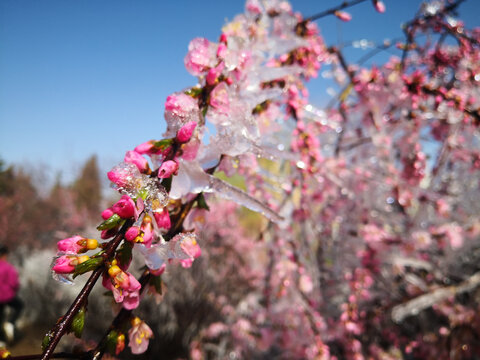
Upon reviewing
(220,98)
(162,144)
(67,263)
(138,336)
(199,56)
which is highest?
(199,56)

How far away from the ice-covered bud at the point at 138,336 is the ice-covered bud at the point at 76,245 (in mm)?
213

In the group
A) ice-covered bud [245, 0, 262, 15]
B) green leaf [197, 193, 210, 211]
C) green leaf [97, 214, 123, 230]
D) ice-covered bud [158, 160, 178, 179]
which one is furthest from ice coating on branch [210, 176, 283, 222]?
ice-covered bud [245, 0, 262, 15]

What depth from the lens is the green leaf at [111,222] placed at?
0.48 meters

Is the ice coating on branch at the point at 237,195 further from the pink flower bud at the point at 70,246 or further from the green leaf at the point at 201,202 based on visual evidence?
the pink flower bud at the point at 70,246

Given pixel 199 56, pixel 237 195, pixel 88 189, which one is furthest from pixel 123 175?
pixel 88 189

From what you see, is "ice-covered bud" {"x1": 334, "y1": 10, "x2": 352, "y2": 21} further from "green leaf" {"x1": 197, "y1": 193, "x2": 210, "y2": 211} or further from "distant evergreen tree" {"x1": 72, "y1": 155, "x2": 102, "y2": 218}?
"distant evergreen tree" {"x1": 72, "y1": 155, "x2": 102, "y2": 218}

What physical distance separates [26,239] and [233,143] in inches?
426

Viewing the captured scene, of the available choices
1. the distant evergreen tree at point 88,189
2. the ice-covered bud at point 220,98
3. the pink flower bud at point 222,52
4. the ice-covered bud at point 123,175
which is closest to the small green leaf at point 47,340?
the ice-covered bud at point 123,175

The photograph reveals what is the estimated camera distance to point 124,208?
0.47 meters

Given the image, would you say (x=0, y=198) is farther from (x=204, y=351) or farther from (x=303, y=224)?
(x=303, y=224)

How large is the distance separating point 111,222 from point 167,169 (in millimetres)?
143

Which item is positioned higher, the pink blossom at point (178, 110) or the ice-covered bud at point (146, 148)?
the pink blossom at point (178, 110)

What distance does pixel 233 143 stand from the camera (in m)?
0.69

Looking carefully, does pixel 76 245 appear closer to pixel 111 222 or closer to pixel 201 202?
pixel 111 222
